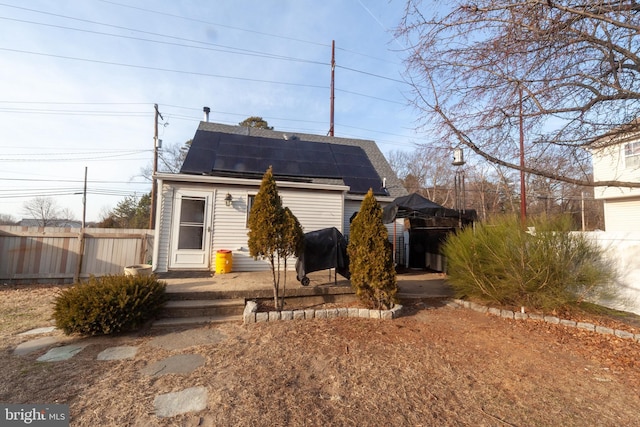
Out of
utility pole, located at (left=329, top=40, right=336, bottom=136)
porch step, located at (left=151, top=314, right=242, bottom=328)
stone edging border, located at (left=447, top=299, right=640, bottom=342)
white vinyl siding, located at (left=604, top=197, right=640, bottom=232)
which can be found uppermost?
utility pole, located at (left=329, top=40, right=336, bottom=136)

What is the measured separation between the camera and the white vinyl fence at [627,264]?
510 cm

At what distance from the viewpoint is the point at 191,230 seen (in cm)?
757

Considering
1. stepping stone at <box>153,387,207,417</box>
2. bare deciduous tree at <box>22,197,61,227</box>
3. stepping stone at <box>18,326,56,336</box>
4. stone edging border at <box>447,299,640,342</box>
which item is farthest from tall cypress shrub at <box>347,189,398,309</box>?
bare deciduous tree at <box>22,197,61,227</box>

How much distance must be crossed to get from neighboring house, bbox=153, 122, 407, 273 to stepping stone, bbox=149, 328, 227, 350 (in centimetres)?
343

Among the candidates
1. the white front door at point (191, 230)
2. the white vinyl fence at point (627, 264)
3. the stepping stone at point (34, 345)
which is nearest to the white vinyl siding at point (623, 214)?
the white vinyl fence at point (627, 264)

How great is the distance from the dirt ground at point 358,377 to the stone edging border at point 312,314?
7.5 inches

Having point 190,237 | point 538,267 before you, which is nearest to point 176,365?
point 190,237

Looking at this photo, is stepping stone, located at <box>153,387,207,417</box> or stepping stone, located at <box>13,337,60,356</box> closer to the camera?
stepping stone, located at <box>153,387,207,417</box>

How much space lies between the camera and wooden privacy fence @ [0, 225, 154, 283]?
7434mm

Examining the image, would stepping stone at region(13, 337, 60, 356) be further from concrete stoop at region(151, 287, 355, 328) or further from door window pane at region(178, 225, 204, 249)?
door window pane at region(178, 225, 204, 249)

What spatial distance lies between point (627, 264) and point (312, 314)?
6.02 meters

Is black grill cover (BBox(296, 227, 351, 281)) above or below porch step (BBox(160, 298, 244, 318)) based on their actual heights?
above

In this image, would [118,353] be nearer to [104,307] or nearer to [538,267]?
[104,307]

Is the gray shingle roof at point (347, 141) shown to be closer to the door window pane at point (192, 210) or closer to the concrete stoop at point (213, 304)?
the door window pane at point (192, 210)
